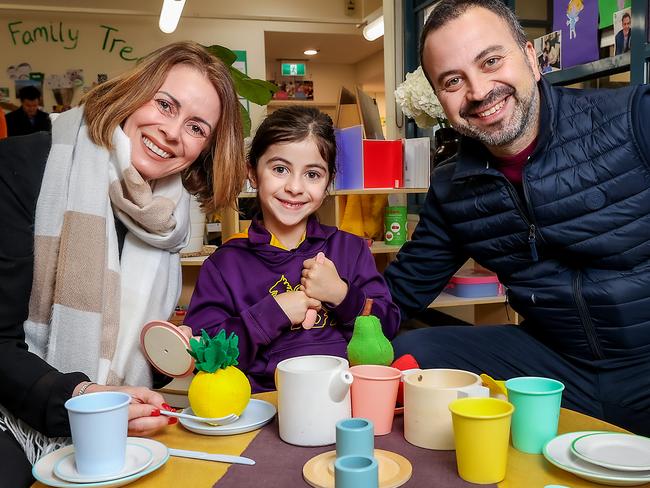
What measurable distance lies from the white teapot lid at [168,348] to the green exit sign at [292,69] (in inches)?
303

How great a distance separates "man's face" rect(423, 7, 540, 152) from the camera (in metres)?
1.57

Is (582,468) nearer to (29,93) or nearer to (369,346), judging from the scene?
(369,346)

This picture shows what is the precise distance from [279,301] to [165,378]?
395 millimetres

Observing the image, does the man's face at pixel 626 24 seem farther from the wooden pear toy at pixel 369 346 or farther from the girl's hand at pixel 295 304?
the wooden pear toy at pixel 369 346

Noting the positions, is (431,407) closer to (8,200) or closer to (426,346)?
(426,346)

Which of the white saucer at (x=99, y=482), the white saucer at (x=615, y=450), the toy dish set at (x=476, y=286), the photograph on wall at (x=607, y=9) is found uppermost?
the photograph on wall at (x=607, y=9)

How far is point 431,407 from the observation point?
0.91 metres

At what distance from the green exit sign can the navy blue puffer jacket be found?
23.5 feet

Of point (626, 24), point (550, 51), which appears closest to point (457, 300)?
point (550, 51)

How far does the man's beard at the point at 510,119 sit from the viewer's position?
159cm

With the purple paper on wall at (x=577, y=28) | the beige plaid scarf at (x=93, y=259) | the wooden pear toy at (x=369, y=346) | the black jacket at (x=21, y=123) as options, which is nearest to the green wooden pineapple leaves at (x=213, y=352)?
the wooden pear toy at (x=369, y=346)

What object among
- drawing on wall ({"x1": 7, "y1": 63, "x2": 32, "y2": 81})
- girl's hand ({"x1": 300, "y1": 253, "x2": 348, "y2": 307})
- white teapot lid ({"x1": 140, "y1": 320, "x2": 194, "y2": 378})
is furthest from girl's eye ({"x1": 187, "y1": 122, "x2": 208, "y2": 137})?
drawing on wall ({"x1": 7, "y1": 63, "x2": 32, "y2": 81})

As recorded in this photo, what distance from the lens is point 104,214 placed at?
1440 mm

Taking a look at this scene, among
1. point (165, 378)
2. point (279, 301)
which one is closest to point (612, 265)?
point (279, 301)
